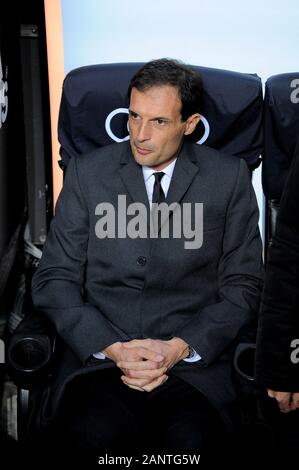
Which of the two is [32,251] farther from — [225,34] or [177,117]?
[225,34]

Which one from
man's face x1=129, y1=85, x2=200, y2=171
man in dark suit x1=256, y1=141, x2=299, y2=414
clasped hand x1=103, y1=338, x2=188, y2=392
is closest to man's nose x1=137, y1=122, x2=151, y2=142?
man's face x1=129, y1=85, x2=200, y2=171

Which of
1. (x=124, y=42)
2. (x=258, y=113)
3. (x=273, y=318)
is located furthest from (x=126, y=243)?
(x=124, y=42)

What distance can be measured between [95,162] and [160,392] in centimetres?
65

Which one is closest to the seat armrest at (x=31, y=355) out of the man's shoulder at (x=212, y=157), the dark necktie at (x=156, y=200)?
the dark necktie at (x=156, y=200)

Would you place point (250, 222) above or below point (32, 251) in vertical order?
above

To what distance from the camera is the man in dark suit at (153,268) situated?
2.20m

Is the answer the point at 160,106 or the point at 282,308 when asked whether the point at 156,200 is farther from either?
the point at 282,308

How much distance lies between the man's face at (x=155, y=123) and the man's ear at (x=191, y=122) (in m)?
0.03

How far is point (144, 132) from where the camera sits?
2.20 metres

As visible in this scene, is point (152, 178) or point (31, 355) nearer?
point (31, 355)

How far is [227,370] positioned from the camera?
2.27 metres

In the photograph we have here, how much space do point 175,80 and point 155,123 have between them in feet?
0.40

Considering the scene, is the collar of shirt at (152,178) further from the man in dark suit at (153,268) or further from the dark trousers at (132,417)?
the dark trousers at (132,417)

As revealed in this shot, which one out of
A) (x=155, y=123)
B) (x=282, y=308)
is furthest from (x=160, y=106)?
(x=282, y=308)
